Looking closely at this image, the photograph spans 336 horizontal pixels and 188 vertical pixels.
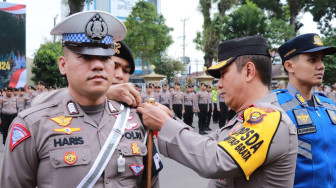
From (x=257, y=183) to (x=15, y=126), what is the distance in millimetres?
1281

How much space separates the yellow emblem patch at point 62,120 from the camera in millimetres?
1711

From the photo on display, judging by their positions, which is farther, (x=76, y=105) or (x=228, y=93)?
(x=228, y=93)

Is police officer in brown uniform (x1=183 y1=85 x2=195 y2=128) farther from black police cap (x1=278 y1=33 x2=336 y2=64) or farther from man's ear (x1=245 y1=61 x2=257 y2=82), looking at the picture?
man's ear (x1=245 y1=61 x2=257 y2=82)

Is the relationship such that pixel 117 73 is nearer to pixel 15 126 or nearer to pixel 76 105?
pixel 76 105

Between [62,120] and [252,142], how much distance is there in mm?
989

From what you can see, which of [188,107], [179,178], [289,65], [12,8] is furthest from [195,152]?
[12,8]

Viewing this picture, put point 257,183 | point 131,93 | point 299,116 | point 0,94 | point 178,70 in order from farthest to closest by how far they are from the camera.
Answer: point 178,70
point 0,94
point 299,116
point 131,93
point 257,183

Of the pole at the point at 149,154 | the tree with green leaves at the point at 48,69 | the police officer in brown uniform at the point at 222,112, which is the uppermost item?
the tree with green leaves at the point at 48,69

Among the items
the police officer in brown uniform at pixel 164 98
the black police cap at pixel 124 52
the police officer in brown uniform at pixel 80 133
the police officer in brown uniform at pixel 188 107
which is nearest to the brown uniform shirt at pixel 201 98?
the police officer in brown uniform at pixel 188 107

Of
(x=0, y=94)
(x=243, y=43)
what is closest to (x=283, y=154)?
(x=243, y=43)

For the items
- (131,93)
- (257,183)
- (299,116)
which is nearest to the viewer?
(257,183)

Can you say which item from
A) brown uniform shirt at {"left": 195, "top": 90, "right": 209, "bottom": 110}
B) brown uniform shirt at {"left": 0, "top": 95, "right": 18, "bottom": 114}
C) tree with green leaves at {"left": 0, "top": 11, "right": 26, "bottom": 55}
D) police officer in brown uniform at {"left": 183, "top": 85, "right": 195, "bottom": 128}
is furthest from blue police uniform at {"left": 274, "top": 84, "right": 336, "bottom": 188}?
tree with green leaves at {"left": 0, "top": 11, "right": 26, "bottom": 55}

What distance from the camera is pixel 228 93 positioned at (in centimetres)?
209

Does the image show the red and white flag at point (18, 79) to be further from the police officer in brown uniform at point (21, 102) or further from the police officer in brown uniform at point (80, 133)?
the police officer in brown uniform at point (80, 133)
